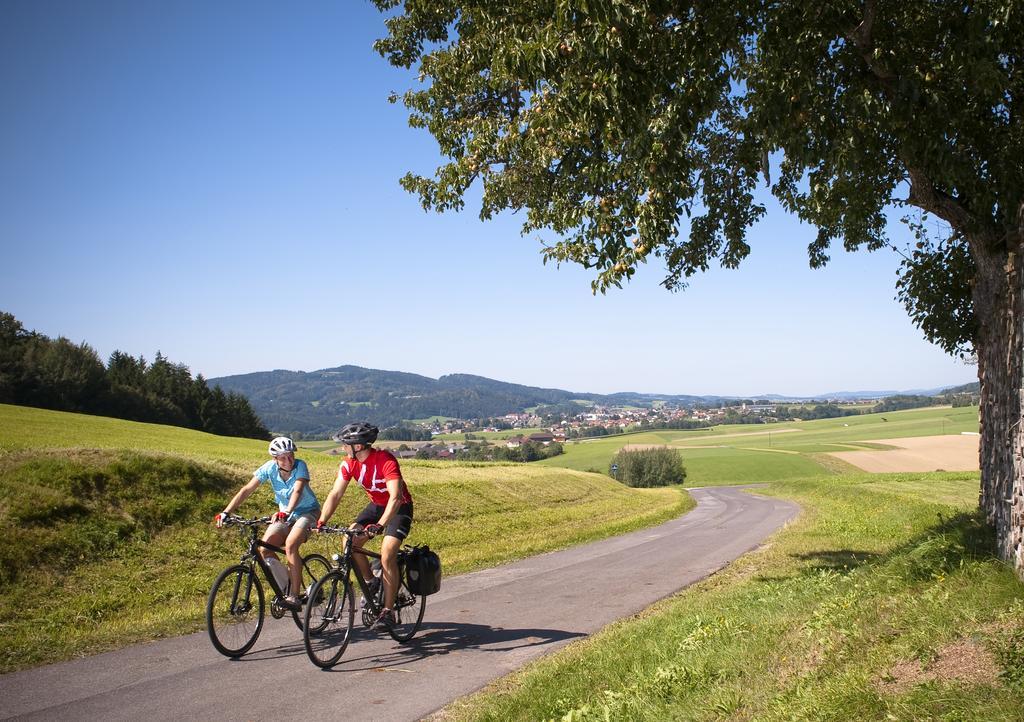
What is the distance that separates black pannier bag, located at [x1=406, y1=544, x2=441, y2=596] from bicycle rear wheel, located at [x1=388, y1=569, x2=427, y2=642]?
0.08m

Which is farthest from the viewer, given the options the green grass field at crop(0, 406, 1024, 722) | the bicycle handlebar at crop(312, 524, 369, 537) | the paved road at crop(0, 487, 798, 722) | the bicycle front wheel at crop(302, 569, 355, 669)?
the bicycle handlebar at crop(312, 524, 369, 537)

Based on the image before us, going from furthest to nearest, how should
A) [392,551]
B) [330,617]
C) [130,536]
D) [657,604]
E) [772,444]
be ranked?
[772,444], [130,536], [657,604], [392,551], [330,617]

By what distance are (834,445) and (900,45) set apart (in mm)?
106733

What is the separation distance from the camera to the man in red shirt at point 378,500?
307 inches

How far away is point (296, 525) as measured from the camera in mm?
7863

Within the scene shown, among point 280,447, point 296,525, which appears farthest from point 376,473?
point 280,447

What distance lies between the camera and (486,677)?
22.8 feet

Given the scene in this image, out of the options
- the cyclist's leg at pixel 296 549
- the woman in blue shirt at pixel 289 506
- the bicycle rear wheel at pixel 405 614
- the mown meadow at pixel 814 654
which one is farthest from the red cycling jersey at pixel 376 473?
Answer: the mown meadow at pixel 814 654

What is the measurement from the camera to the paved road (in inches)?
241

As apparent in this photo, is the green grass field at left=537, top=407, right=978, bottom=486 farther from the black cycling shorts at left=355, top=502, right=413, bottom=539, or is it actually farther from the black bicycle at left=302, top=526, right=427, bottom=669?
the black cycling shorts at left=355, top=502, right=413, bottom=539

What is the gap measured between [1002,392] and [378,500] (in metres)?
8.14

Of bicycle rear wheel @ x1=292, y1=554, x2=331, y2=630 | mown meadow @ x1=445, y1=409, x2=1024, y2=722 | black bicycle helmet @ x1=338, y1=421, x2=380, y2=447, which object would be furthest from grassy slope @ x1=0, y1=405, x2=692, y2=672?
mown meadow @ x1=445, y1=409, x2=1024, y2=722

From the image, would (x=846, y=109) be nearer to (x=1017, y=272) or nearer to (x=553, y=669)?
(x=1017, y=272)

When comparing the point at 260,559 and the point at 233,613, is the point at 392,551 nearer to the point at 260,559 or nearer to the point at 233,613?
the point at 260,559
